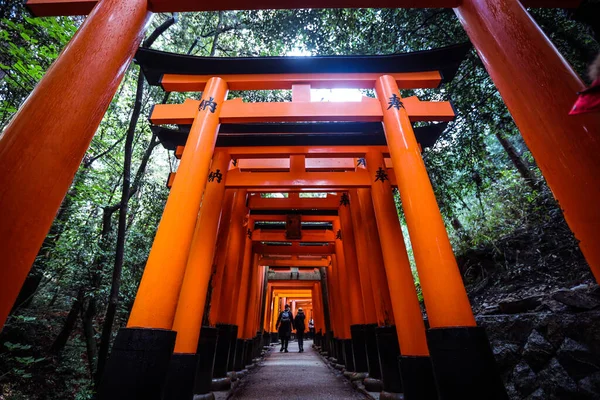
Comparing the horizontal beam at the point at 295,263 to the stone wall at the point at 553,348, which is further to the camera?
the horizontal beam at the point at 295,263

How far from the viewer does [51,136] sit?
174 cm

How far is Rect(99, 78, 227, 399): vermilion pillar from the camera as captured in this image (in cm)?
234

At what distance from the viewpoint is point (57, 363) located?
8344mm

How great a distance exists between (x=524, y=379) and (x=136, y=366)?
460 cm

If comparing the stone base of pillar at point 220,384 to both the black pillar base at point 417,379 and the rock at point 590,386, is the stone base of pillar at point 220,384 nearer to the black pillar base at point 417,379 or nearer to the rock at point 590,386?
the black pillar base at point 417,379

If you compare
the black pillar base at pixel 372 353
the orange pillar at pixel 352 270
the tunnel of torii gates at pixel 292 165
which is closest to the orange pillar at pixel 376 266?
the tunnel of torii gates at pixel 292 165

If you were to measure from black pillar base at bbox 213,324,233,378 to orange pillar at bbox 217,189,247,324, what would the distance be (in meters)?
0.20

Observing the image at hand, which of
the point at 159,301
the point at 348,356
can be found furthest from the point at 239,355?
the point at 159,301

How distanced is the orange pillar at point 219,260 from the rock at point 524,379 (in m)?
4.68

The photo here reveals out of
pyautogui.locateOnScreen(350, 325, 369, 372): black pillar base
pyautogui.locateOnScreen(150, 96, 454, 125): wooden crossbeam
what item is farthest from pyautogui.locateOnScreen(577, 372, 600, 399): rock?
pyautogui.locateOnScreen(150, 96, 454, 125): wooden crossbeam

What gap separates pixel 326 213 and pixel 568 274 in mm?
5733

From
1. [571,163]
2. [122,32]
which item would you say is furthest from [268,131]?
[571,163]

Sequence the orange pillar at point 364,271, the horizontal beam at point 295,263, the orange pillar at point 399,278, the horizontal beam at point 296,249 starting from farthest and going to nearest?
1. the horizontal beam at point 295,263
2. the horizontal beam at point 296,249
3. the orange pillar at point 364,271
4. the orange pillar at point 399,278

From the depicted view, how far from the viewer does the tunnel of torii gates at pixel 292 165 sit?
1772mm
